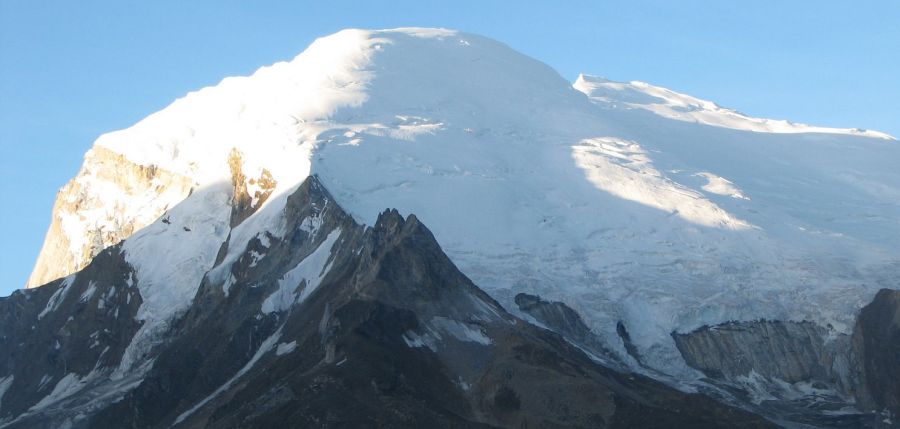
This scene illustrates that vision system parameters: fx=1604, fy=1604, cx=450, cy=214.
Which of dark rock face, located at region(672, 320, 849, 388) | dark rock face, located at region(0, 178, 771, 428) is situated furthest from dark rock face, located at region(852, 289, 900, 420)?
dark rock face, located at region(0, 178, 771, 428)

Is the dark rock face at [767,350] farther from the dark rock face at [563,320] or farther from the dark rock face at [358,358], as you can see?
the dark rock face at [358,358]

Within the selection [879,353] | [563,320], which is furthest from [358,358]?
[879,353]

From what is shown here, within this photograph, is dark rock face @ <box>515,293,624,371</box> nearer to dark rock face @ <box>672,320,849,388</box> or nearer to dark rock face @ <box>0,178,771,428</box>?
dark rock face @ <box>672,320,849,388</box>

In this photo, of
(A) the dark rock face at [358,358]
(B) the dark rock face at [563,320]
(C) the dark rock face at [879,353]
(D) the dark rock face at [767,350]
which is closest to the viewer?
(A) the dark rock face at [358,358]

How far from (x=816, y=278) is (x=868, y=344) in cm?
1803

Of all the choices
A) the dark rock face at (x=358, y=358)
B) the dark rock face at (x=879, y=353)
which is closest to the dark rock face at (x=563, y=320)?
the dark rock face at (x=358, y=358)

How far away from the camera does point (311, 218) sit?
602 ft

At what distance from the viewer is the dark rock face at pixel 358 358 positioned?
446ft

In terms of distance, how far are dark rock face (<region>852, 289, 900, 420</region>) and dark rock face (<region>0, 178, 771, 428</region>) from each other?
24.4 metres

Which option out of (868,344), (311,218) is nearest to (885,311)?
(868,344)

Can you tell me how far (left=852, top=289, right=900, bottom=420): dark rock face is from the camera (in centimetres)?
15862

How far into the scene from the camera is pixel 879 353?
16438cm

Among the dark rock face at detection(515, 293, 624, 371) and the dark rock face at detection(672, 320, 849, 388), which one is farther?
the dark rock face at detection(672, 320, 849, 388)

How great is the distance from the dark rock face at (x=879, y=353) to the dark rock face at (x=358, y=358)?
80.1 ft
